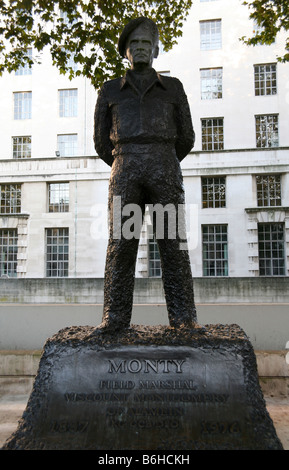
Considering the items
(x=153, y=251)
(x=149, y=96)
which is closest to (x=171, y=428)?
(x=149, y=96)

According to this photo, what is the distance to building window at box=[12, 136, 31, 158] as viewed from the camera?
88.2 ft

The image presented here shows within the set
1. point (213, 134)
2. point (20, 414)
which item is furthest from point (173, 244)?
point (213, 134)

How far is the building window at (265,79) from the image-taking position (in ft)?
80.6

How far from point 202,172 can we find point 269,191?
3996 mm

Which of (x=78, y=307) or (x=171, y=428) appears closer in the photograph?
(x=171, y=428)

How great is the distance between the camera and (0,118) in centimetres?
2706

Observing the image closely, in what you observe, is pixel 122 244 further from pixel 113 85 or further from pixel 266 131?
pixel 266 131

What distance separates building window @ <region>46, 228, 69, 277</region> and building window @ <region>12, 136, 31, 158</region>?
5287 millimetres

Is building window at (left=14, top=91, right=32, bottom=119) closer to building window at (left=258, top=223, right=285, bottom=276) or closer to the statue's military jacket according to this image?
building window at (left=258, top=223, right=285, bottom=276)

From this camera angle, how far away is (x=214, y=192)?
24.9 meters

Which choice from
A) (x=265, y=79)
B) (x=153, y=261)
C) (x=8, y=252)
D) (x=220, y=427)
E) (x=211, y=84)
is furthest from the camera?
(x=8, y=252)

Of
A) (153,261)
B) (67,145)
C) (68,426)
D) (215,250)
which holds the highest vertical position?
(67,145)

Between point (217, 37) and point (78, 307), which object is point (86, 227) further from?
point (78, 307)

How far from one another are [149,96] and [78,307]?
3496 mm
